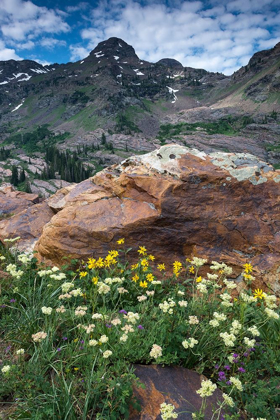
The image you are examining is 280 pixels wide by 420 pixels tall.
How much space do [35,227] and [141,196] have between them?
4728 millimetres

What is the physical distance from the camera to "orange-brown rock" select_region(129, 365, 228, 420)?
3.04 meters

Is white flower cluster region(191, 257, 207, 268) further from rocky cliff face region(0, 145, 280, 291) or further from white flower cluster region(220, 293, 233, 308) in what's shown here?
rocky cliff face region(0, 145, 280, 291)

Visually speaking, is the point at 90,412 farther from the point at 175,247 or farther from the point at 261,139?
the point at 261,139

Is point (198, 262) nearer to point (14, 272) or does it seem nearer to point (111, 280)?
point (111, 280)

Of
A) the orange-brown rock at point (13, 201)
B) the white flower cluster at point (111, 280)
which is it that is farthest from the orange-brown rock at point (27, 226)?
the white flower cluster at point (111, 280)

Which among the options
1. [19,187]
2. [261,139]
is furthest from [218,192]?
[261,139]

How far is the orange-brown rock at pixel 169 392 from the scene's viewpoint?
304 centimetres

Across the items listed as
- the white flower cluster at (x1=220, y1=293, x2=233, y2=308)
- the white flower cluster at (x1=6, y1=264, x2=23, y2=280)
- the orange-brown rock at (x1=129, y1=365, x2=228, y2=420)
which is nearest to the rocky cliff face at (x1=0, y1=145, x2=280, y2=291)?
the white flower cluster at (x1=6, y1=264, x2=23, y2=280)

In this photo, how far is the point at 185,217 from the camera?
744cm

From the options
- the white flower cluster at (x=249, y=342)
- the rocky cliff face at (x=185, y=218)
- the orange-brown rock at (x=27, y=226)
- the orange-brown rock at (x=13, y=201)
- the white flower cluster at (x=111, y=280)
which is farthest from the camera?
the orange-brown rock at (x=13, y=201)

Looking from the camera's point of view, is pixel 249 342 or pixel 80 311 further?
pixel 80 311

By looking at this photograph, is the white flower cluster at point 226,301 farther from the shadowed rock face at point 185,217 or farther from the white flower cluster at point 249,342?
the shadowed rock face at point 185,217

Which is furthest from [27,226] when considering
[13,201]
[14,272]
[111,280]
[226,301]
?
[226,301]

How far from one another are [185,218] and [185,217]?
0.03m
